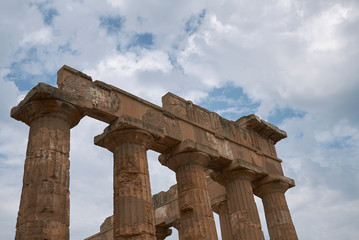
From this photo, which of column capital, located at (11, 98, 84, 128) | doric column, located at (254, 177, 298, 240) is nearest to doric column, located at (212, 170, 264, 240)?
doric column, located at (254, 177, 298, 240)

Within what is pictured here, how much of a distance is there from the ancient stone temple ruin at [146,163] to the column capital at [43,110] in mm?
27

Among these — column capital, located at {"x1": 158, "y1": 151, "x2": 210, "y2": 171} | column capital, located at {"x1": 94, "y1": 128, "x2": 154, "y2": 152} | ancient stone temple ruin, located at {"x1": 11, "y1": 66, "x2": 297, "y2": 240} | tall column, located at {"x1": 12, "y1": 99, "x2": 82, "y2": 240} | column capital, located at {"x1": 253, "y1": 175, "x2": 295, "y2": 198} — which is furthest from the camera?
column capital, located at {"x1": 253, "y1": 175, "x2": 295, "y2": 198}

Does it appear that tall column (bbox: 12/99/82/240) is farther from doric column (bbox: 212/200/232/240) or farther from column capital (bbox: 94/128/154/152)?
doric column (bbox: 212/200/232/240)

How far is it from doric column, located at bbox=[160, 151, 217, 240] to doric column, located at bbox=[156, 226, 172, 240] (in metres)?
6.16

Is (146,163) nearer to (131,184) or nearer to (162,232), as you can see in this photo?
(131,184)

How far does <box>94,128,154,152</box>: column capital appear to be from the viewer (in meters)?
12.6

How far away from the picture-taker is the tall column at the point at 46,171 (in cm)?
934

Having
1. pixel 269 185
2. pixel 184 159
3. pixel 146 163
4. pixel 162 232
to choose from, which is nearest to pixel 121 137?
pixel 146 163

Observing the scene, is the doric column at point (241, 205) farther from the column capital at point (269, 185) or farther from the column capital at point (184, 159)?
the column capital at point (184, 159)

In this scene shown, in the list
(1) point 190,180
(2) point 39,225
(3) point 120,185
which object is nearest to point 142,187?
(3) point 120,185

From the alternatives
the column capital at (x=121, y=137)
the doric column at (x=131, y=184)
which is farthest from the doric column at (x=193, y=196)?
the column capital at (x=121, y=137)

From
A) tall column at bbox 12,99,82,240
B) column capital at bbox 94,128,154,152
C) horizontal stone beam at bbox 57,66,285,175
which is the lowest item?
tall column at bbox 12,99,82,240

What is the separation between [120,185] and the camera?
39.1ft

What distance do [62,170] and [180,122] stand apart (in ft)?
18.3
